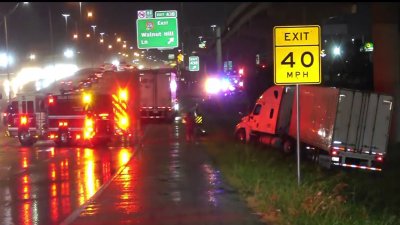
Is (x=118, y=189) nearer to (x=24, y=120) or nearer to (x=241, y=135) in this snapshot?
(x=241, y=135)

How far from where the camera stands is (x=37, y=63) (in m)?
68.6

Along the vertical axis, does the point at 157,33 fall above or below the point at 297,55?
above

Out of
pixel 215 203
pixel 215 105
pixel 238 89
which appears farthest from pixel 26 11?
pixel 215 203

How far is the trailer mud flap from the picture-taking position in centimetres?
1791

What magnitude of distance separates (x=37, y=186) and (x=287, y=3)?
1823 centimetres

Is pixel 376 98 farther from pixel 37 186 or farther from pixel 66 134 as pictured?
pixel 66 134

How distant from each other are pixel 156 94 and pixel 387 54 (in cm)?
2067

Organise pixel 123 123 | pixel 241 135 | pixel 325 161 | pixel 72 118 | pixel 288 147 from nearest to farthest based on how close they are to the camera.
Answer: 1. pixel 325 161
2. pixel 288 147
3. pixel 241 135
4. pixel 72 118
5. pixel 123 123

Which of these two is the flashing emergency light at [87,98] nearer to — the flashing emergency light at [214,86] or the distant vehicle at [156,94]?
the distant vehicle at [156,94]

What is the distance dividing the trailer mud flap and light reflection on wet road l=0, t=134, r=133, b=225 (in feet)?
19.1

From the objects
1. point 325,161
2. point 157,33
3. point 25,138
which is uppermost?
point 157,33

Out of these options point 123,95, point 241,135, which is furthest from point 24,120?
point 241,135

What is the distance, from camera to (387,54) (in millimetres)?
22375

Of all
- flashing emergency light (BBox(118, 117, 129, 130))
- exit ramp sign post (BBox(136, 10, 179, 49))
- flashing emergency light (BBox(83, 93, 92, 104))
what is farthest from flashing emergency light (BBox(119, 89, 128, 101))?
exit ramp sign post (BBox(136, 10, 179, 49))
